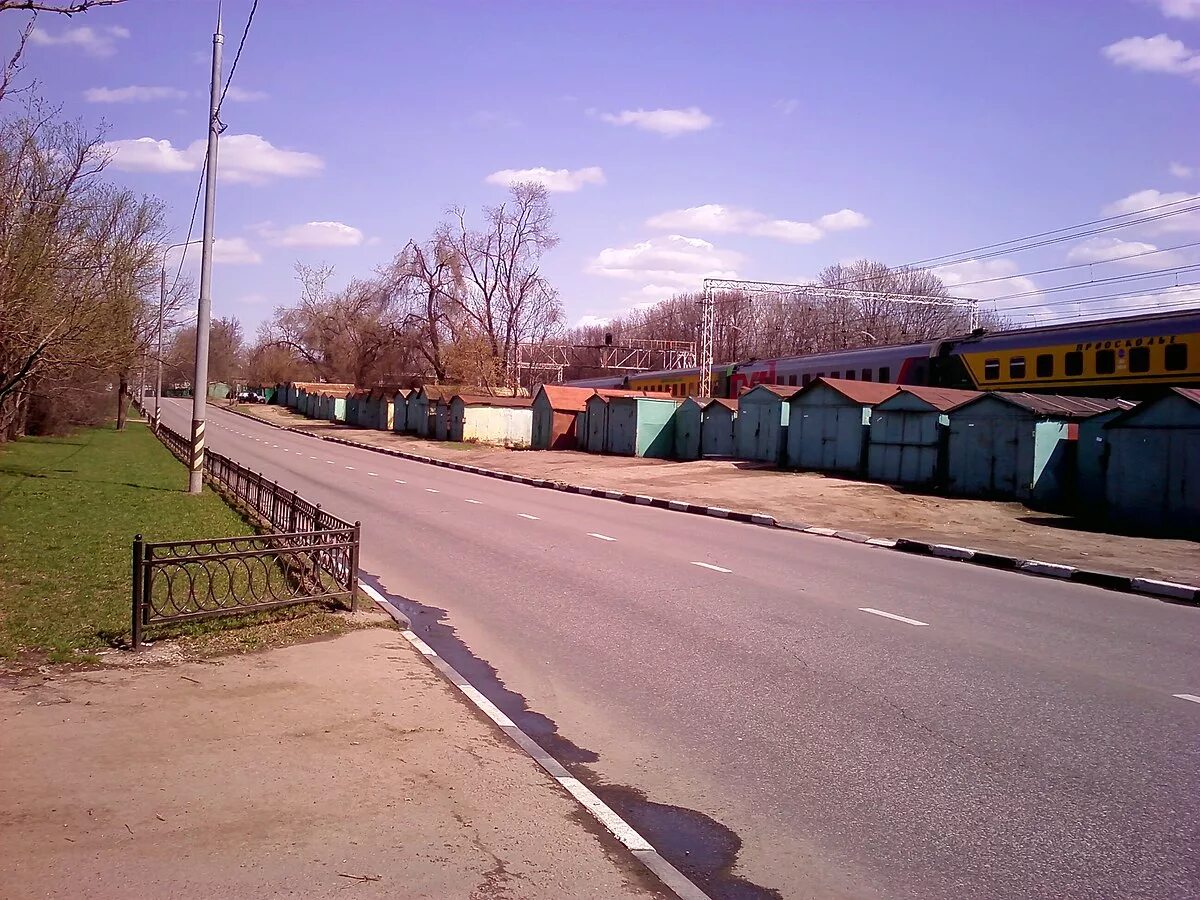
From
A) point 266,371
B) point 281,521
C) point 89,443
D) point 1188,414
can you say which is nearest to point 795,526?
point 1188,414

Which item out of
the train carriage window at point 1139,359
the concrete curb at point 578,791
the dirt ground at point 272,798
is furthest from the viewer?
the train carriage window at point 1139,359

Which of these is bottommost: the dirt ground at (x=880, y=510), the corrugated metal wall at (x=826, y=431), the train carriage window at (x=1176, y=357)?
the dirt ground at (x=880, y=510)

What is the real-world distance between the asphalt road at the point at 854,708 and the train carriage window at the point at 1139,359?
49.4ft

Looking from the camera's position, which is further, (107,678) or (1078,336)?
(1078,336)

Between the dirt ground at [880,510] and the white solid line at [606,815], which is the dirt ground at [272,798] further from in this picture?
the dirt ground at [880,510]

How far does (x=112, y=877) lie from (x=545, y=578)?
8059 mm

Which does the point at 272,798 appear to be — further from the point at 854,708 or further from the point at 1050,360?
the point at 1050,360

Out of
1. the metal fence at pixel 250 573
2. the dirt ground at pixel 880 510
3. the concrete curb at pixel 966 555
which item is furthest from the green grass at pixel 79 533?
the dirt ground at pixel 880 510

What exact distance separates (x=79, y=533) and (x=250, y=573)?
6.84 m

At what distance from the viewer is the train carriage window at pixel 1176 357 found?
2362 centimetres

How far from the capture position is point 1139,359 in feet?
82.7

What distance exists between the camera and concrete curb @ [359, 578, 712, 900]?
3980mm

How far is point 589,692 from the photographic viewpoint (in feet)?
22.8

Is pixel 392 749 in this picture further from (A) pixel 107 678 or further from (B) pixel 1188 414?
(B) pixel 1188 414
